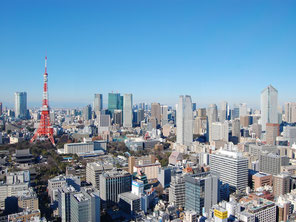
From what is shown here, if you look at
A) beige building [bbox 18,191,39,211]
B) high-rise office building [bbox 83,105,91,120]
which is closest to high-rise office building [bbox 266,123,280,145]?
beige building [bbox 18,191,39,211]

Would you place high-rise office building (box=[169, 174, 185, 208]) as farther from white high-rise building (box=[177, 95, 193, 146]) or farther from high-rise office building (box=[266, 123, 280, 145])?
high-rise office building (box=[266, 123, 280, 145])

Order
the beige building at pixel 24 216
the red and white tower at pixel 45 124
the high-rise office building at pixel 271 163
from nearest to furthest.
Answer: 1. the beige building at pixel 24 216
2. the high-rise office building at pixel 271 163
3. the red and white tower at pixel 45 124

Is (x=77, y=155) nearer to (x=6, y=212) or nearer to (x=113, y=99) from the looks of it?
(x=6, y=212)

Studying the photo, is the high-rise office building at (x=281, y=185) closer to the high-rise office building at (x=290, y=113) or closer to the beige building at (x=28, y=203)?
the beige building at (x=28, y=203)

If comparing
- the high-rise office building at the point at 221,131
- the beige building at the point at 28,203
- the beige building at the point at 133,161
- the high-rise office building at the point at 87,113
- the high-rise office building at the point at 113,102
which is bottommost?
the beige building at the point at 28,203

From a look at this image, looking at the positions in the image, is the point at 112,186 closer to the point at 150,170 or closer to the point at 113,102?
the point at 150,170

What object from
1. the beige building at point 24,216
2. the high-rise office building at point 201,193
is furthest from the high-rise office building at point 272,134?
the beige building at point 24,216
